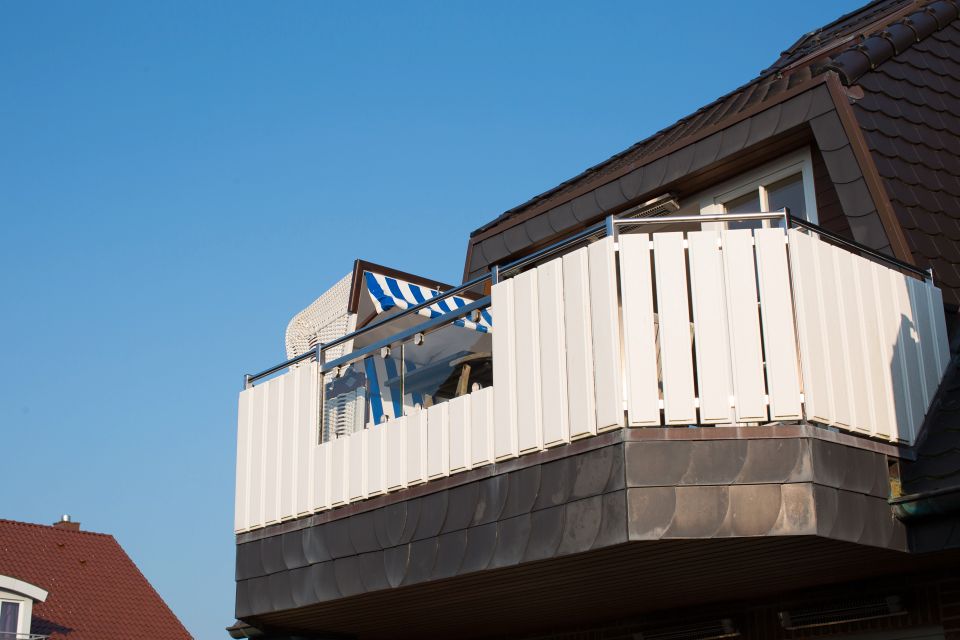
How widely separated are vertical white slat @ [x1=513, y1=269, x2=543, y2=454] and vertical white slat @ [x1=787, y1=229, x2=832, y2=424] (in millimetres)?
1749

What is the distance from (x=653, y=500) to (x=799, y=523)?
34.6 inches

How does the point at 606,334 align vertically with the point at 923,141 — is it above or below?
below

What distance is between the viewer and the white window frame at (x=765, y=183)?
10406 millimetres

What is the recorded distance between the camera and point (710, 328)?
765cm

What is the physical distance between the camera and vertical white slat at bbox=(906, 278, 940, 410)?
28.2 feet

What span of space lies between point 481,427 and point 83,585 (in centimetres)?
2169

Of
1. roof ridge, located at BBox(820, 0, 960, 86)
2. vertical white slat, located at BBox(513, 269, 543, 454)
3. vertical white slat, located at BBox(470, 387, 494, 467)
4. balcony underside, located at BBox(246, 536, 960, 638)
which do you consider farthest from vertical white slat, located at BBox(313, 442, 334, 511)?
roof ridge, located at BBox(820, 0, 960, 86)

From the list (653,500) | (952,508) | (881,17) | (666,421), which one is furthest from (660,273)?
(881,17)

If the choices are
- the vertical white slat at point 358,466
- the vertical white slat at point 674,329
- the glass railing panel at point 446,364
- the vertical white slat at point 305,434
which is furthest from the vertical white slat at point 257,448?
the vertical white slat at point 674,329

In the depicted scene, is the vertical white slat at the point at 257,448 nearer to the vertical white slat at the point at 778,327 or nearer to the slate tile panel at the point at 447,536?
the slate tile panel at the point at 447,536

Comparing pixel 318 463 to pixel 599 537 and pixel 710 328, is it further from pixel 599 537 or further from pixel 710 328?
pixel 710 328

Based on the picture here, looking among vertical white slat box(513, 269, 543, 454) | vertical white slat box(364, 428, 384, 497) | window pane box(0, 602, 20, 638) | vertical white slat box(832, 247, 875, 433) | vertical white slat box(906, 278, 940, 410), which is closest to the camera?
vertical white slat box(832, 247, 875, 433)

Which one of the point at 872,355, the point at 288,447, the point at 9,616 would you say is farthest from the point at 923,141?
the point at 9,616

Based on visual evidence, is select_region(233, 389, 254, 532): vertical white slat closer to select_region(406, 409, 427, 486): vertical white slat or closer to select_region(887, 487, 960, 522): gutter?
select_region(406, 409, 427, 486): vertical white slat
